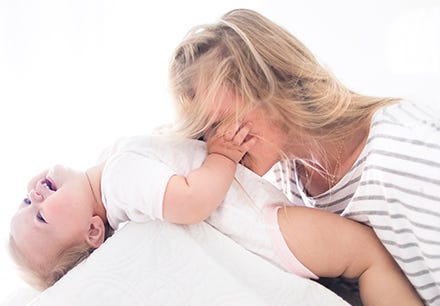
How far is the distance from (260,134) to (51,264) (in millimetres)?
442

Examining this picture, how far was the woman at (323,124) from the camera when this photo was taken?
0.95m

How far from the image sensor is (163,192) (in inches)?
36.5

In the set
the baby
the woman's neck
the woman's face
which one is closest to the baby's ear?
the baby

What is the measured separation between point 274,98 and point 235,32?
14cm

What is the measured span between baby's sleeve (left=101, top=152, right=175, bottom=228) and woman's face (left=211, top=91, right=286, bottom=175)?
16 centimetres

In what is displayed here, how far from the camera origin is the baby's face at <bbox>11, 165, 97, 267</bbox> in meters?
1.03

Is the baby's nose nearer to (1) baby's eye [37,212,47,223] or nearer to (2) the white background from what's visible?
(1) baby's eye [37,212,47,223]

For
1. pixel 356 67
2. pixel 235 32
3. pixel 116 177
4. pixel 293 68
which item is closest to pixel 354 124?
pixel 293 68

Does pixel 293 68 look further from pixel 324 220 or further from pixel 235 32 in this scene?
pixel 324 220

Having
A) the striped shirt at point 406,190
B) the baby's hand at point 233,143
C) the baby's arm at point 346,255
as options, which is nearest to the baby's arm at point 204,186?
the baby's hand at point 233,143

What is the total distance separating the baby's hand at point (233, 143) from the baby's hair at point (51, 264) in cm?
30

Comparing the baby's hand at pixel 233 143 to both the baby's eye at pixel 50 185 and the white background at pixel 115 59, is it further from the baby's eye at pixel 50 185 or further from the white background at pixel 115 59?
the white background at pixel 115 59

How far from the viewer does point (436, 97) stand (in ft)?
5.38

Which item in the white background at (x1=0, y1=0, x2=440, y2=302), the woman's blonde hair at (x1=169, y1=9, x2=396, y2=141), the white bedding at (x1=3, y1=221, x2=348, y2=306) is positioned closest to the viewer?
the white bedding at (x1=3, y1=221, x2=348, y2=306)
